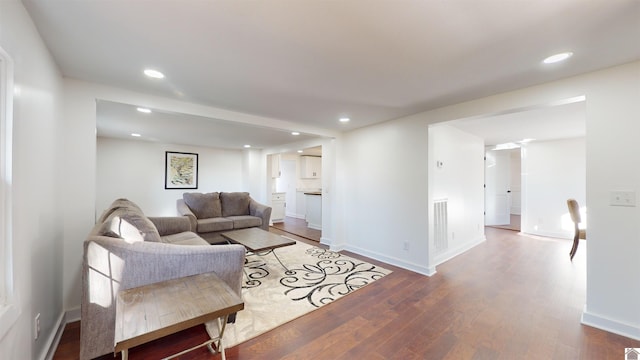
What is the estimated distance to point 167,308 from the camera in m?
1.31

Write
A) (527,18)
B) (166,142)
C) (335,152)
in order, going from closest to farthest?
1. (527,18)
2. (335,152)
3. (166,142)

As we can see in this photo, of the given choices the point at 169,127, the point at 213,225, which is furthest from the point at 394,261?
the point at 169,127

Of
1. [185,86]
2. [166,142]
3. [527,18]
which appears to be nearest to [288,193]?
[166,142]

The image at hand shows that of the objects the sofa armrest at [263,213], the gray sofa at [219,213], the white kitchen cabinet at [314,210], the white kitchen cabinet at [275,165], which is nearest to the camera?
the gray sofa at [219,213]

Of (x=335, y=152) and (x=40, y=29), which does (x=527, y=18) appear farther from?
(x=335, y=152)

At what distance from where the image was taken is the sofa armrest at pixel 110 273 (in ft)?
5.13

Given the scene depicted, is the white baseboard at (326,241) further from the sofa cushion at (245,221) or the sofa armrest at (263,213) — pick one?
the sofa cushion at (245,221)

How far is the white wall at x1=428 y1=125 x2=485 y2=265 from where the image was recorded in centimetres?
367

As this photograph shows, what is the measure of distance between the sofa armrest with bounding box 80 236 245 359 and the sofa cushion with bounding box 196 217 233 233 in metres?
2.58

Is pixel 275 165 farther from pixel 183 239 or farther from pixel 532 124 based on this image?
pixel 532 124

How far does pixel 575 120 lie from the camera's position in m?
3.70

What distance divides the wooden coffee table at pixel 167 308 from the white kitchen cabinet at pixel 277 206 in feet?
18.3

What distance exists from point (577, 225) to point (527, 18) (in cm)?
410

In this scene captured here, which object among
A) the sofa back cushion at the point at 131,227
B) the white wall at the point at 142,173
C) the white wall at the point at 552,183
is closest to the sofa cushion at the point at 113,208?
the sofa back cushion at the point at 131,227
